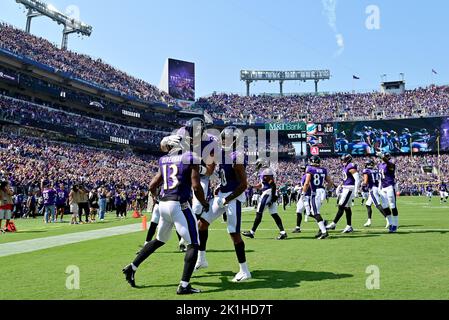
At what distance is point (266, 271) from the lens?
6637 mm

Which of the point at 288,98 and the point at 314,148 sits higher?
the point at 288,98

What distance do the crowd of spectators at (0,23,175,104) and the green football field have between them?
136ft

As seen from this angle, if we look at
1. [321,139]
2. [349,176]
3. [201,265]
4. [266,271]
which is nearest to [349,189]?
[349,176]

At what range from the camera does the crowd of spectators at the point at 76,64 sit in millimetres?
46906

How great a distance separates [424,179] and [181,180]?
63.3m

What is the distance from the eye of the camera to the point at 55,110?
5000 cm

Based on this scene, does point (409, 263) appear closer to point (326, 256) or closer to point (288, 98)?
point (326, 256)

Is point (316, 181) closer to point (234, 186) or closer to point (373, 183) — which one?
point (373, 183)

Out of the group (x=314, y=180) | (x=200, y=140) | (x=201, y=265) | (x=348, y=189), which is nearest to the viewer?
(x=200, y=140)

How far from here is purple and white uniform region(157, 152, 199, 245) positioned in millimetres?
5516

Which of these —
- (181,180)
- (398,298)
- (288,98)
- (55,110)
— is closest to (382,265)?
(398,298)

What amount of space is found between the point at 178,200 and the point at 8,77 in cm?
4324

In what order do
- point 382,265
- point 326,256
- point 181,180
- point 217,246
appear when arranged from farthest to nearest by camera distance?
point 217,246 → point 326,256 → point 382,265 → point 181,180

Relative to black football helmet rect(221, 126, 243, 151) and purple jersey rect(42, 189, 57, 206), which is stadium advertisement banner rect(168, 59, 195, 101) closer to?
purple jersey rect(42, 189, 57, 206)
